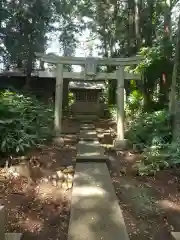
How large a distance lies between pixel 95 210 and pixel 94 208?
7 cm

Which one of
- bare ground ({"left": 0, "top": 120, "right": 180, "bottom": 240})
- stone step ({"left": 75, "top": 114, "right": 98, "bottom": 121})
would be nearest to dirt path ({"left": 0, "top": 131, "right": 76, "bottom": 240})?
bare ground ({"left": 0, "top": 120, "right": 180, "bottom": 240})

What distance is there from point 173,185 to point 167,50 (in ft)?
20.7

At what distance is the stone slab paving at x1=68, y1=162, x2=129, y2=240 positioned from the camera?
3.26 m

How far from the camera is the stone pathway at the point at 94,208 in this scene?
3.27 m

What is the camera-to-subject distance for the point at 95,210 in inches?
155

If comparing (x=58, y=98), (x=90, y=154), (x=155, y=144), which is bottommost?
(x=90, y=154)

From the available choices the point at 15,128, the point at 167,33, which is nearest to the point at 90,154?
the point at 15,128

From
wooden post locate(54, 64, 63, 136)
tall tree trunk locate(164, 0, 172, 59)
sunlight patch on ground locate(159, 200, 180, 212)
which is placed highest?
tall tree trunk locate(164, 0, 172, 59)

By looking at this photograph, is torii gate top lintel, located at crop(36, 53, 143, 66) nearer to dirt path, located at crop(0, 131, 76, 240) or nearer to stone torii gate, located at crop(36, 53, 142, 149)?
stone torii gate, located at crop(36, 53, 142, 149)

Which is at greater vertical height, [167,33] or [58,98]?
[167,33]

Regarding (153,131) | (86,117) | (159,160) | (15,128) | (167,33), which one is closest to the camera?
(159,160)

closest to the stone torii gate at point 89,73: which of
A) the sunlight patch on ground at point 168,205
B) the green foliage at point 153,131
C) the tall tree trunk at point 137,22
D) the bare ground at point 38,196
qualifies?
the green foliage at point 153,131

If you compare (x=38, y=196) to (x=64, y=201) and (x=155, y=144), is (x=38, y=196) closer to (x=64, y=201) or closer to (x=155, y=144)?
(x=64, y=201)

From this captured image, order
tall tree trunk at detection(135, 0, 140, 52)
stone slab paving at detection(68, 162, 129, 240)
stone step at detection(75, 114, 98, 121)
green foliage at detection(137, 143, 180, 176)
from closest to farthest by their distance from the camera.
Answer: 1. stone slab paving at detection(68, 162, 129, 240)
2. green foliage at detection(137, 143, 180, 176)
3. tall tree trunk at detection(135, 0, 140, 52)
4. stone step at detection(75, 114, 98, 121)
